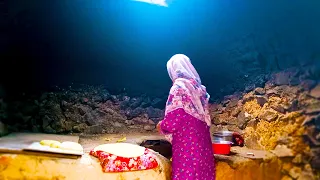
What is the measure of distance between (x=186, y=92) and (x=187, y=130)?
35 centimetres

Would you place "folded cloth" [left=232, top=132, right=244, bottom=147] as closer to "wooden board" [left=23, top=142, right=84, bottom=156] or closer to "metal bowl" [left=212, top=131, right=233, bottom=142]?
"metal bowl" [left=212, top=131, right=233, bottom=142]

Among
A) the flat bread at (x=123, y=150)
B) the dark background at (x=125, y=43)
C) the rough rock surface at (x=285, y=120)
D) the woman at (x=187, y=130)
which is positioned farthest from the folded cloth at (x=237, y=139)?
the flat bread at (x=123, y=150)

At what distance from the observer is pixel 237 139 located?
393 centimetres

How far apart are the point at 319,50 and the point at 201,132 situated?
1.23 metres

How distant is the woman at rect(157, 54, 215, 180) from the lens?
9.45 feet

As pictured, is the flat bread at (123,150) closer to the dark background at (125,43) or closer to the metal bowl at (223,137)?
the metal bowl at (223,137)

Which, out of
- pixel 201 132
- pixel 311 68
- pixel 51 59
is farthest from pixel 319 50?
pixel 51 59

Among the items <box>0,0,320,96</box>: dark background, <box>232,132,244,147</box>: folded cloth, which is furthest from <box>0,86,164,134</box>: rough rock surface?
<box>232,132,244,147</box>: folded cloth

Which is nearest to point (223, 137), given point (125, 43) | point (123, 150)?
point (123, 150)

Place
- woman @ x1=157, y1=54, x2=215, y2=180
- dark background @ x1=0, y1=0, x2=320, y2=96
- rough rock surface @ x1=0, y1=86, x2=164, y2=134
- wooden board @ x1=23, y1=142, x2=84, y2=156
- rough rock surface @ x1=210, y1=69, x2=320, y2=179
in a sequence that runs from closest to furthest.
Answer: rough rock surface @ x1=210, y1=69, x2=320, y2=179
wooden board @ x1=23, y1=142, x2=84, y2=156
woman @ x1=157, y1=54, x2=215, y2=180
dark background @ x1=0, y1=0, x2=320, y2=96
rough rock surface @ x1=0, y1=86, x2=164, y2=134

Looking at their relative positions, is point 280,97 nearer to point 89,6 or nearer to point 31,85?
point 89,6

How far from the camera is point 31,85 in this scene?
4.62 meters

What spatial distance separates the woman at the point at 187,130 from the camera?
2.88 metres

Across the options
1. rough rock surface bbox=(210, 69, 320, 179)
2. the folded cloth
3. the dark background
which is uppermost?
the dark background
